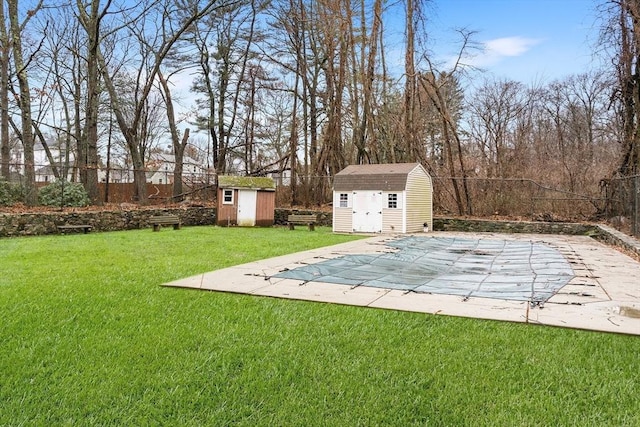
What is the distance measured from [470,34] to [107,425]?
62.7 feet

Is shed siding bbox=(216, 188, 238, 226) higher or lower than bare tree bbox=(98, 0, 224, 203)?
lower

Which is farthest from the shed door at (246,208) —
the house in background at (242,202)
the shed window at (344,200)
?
the shed window at (344,200)

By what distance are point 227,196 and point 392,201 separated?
6583 mm

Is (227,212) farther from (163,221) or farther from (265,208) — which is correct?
(163,221)

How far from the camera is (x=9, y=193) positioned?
→ 13.1m

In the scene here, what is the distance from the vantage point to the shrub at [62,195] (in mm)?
13977

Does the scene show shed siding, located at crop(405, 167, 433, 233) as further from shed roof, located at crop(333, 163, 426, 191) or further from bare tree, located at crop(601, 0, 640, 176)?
bare tree, located at crop(601, 0, 640, 176)

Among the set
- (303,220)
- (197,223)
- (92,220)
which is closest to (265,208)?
(303,220)

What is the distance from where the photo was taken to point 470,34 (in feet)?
58.4

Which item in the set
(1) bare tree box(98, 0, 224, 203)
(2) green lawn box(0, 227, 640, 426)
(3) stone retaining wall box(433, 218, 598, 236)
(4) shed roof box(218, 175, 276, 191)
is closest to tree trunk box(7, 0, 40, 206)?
(1) bare tree box(98, 0, 224, 203)

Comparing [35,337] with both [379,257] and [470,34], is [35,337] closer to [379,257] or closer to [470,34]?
[379,257]

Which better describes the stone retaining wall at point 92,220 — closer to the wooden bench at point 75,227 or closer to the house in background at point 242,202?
the wooden bench at point 75,227

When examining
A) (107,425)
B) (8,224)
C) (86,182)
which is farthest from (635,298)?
(86,182)

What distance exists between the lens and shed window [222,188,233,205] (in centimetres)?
1736
